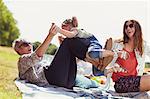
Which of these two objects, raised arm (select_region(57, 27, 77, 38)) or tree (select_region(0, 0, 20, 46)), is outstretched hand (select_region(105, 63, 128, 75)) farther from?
tree (select_region(0, 0, 20, 46))

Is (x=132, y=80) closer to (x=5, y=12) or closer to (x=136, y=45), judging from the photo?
(x=136, y=45)

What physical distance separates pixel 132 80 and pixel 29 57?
1236 mm

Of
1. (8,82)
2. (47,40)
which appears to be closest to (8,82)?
(8,82)

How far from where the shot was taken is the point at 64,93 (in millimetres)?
3859

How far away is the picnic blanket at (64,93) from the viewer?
12.1 ft

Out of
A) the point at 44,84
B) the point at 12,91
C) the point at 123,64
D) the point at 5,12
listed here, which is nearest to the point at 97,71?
the point at 123,64

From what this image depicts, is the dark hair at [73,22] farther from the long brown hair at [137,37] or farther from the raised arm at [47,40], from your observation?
the long brown hair at [137,37]

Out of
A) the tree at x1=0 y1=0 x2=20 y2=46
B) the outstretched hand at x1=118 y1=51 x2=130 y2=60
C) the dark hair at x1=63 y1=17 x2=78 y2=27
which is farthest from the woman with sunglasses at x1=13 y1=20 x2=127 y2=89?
the tree at x1=0 y1=0 x2=20 y2=46

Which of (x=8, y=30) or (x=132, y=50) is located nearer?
(x=132, y=50)

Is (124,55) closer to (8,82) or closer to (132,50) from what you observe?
(132,50)

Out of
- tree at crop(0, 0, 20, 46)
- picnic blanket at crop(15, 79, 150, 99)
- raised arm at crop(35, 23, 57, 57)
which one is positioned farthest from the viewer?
tree at crop(0, 0, 20, 46)

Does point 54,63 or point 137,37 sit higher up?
point 137,37

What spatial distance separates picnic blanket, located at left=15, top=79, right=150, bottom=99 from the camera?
3.69 meters

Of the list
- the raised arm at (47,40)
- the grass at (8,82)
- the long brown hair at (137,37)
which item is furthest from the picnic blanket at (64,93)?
the long brown hair at (137,37)
